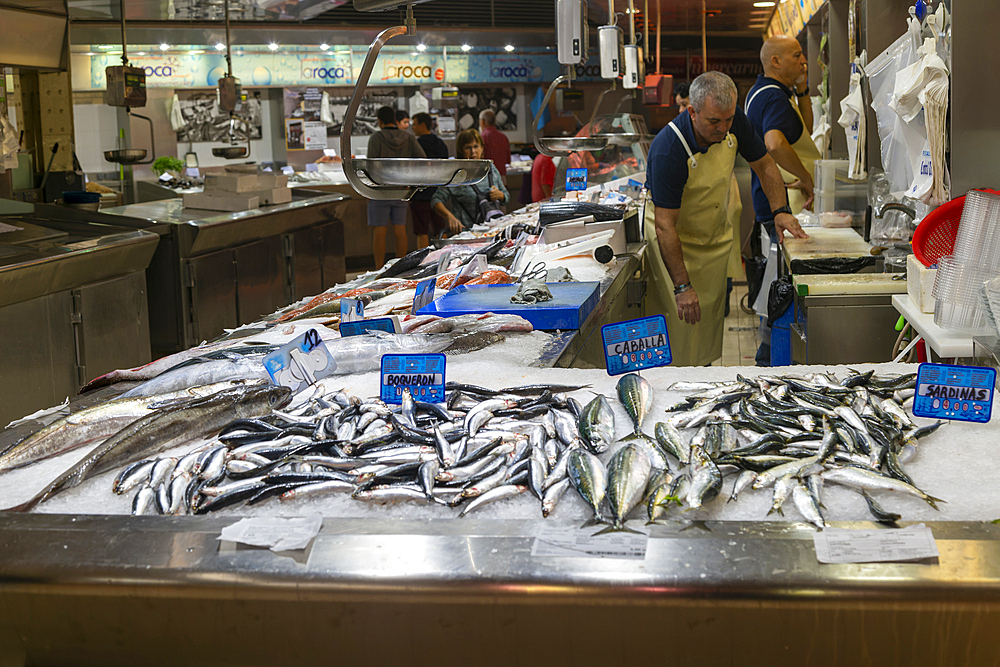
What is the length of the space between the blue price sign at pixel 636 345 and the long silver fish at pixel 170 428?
2.56 feet

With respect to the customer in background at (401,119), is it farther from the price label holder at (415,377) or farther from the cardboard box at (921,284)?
the price label holder at (415,377)

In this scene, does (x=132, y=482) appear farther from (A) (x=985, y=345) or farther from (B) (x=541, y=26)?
(B) (x=541, y=26)

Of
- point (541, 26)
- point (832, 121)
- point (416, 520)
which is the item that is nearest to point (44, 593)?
point (416, 520)

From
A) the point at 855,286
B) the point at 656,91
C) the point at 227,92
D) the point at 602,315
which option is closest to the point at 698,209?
the point at 855,286

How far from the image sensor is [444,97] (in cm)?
1394

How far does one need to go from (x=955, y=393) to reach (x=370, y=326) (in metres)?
1.71

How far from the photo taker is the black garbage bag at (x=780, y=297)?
414cm

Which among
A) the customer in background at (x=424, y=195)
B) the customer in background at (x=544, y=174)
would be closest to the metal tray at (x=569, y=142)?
the customer in background at (x=544, y=174)

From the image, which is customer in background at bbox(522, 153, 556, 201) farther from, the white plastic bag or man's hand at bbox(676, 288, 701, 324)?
man's hand at bbox(676, 288, 701, 324)

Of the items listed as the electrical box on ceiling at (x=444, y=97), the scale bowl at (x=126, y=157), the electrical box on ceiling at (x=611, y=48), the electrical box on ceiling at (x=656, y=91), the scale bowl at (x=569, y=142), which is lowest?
the scale bowl at (x=569, y=142)

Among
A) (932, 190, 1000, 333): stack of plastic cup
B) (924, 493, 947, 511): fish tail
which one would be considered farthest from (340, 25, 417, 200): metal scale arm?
(932, 190, 1000, 333): stack of plastic cup

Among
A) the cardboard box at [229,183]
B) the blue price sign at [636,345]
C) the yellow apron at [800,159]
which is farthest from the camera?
the cardboard box at [229,183]

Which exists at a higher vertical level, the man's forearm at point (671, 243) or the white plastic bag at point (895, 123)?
the white plastic bag at point (895, 123)

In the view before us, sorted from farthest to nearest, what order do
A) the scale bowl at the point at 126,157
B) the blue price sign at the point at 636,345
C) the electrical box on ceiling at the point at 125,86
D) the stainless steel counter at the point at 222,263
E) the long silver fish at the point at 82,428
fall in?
the scale bowl at the point at 126,157
the electrical box on ceiling at the point at 125,86
the stainless steel counter at the point at 222,263
the blue price sign at the point at 636,345
the long silver fish at the point at 82,428
